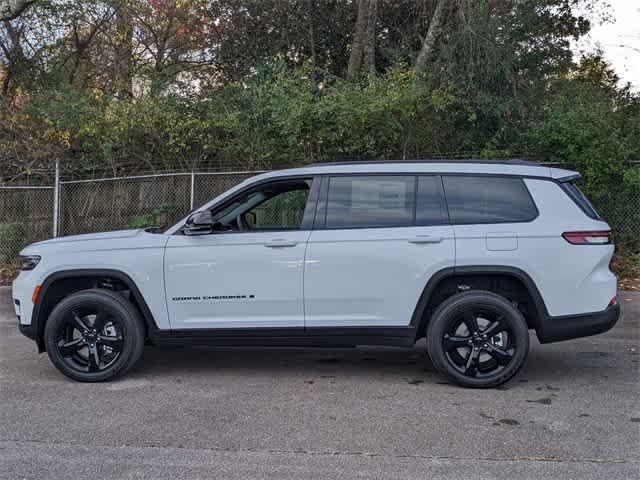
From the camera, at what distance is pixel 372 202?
5941 millimetres

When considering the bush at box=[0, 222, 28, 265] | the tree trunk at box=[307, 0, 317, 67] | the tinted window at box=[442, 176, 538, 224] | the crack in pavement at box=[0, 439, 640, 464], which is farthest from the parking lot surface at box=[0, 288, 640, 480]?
the tree trunk at box=[307, 0, 317, 67]

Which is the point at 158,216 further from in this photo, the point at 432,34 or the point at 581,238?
the point at 581,238

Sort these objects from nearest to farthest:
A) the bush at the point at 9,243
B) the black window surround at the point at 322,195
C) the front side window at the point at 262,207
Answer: the black window surround at the point at 322,195, the front side window at the point at 262,207, the bush at the point at 9,243

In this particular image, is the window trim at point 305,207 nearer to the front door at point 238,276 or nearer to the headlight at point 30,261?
the front door at point 238,276

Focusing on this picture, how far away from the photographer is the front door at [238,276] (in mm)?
5848

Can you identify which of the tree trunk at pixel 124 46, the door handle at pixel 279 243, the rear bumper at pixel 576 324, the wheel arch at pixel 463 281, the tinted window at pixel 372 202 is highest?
the tree trunk at pixel 124 46

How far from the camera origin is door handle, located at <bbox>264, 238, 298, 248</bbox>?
585cm

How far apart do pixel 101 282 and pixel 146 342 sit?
0.67m

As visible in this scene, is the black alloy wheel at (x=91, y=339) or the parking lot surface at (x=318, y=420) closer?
the parking lot surface at (x=318, y=420)

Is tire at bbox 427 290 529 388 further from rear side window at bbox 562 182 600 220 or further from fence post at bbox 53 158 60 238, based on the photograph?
fence post at bbox 53 158 60 238

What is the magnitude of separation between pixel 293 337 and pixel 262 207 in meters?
1.40

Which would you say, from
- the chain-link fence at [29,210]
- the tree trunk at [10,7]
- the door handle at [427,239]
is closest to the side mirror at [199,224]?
the door handle at [427,239]

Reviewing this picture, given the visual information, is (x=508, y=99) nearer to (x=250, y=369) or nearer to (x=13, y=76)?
(x=250, y=369)

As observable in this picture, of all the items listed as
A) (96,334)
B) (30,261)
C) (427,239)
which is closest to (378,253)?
(427,239)
